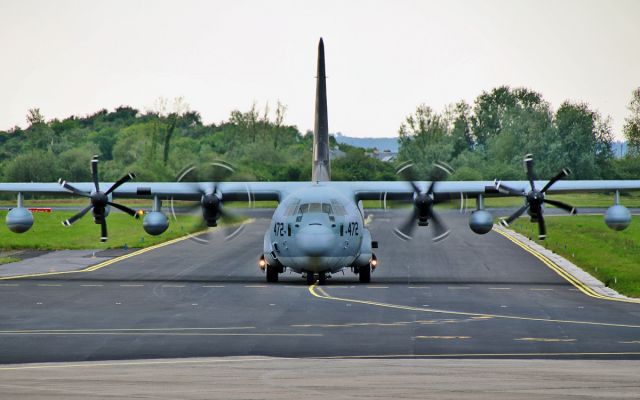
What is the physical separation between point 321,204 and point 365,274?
22.0ft

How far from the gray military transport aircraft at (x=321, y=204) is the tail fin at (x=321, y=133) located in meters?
0.05

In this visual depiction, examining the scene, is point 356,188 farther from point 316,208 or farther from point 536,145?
point 536,145

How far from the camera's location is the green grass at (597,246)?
5047 cm

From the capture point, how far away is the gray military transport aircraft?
137 feet

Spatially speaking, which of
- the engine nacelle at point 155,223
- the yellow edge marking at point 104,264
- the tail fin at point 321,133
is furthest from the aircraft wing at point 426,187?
the yellow edge marking at point 104,264

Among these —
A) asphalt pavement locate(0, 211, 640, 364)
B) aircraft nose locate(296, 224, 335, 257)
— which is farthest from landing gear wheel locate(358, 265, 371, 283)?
aircraft nose locate(296, 224, 335, 257)

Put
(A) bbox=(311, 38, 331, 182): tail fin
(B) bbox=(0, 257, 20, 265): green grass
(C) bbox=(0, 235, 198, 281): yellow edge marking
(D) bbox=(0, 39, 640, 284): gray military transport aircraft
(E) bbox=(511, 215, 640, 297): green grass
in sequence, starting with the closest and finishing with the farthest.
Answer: (D) bbox=(0, 39, 640, 284): gray military transport aircraft
(A) bbox=(311, 38, 331, 182): tail fin
(E) bbox=(511, 215, 640, 297): green grass
(C) bbox=(0, 235, 198, 281): yellow edge marking
(B) bbox=(0, 257, 20, 265): green grass

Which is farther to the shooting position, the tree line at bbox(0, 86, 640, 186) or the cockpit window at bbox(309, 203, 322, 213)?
the tree line at bbox(0, 86, 640, 186)

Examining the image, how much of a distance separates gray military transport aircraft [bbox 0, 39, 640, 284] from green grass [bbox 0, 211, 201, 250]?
15.9 meters

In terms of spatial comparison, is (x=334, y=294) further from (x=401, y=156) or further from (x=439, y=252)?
(x=401, y=156)

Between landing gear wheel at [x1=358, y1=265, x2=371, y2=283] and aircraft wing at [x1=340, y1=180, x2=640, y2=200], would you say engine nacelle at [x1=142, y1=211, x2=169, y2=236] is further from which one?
landing gear wheel at [x1=358, y1=265, x2=371, y2=283]

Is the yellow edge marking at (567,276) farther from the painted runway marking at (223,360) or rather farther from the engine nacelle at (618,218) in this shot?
the painted runway marking at (223,360)

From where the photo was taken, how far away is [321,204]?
137 ft

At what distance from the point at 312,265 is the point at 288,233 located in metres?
1.63
